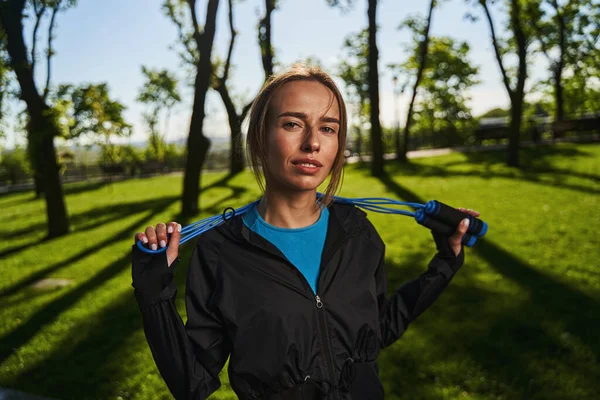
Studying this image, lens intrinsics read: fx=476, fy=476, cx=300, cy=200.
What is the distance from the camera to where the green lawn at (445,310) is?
4.45m

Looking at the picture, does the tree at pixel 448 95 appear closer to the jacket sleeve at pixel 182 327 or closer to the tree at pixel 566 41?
the tree at pixel 566 41

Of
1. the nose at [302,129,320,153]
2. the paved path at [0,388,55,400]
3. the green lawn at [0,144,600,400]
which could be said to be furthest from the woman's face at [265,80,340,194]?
the green lawn at [0,144,600,400]

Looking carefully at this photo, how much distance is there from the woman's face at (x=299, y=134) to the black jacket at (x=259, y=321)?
238 mm

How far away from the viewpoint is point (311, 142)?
1568 mm

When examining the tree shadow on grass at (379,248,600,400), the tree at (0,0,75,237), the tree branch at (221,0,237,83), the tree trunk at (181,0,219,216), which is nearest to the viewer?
the tree shadow on grass at (379,248,600,400)

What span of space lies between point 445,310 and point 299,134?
4817 millimetres

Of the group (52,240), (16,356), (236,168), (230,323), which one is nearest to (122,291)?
(16,356)

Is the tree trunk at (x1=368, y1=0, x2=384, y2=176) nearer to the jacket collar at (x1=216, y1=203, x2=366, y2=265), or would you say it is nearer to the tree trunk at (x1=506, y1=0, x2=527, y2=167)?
the tree trunk at (x1=506, y1=0, x2=527, y2=167)

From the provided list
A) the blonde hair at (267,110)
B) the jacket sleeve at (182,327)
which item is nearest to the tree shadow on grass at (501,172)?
the blonde hair at (267,110)

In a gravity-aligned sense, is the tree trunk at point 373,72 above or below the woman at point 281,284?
above

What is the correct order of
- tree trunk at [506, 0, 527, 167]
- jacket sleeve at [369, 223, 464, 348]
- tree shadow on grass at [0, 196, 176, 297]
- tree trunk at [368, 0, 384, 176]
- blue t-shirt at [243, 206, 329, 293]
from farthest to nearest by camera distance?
tree trunk at [368, 0, 384, 176] → tree trunk at [506, 0, 527, 167] → tree shadow on grass at [0, 196, 176, 297] → jacket sleeve at [369, 223, 464, 348] → blue t-shirt at [243, 206, 329, 293]

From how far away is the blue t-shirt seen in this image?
168 cm

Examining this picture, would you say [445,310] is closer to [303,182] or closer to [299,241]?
[299,241]

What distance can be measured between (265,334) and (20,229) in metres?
14.8
